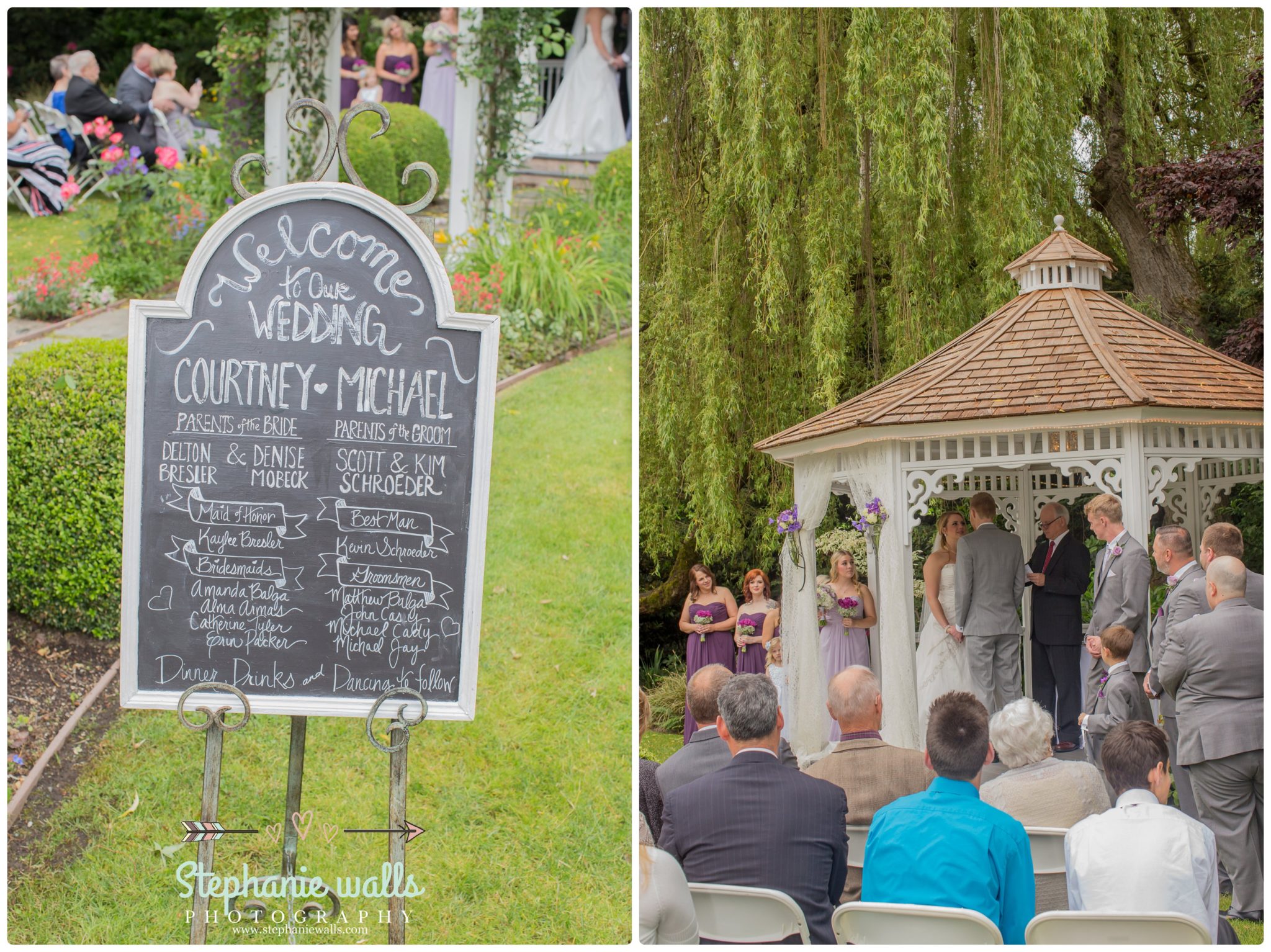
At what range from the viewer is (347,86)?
416 inches

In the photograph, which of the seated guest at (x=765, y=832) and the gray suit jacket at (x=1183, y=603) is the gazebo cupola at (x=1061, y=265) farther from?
the seated guest at (x=765, y=832)

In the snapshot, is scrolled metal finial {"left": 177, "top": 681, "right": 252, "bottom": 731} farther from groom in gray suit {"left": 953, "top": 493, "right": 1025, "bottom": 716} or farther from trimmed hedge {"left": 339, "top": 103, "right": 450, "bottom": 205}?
trimmed hedge {"left": 339, "top": 103, "right": 450, "bottom": 205}

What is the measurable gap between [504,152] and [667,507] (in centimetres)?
397

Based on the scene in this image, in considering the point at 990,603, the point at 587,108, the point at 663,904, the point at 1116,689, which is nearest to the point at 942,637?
the point at 990,603

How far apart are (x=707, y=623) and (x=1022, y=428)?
357cm

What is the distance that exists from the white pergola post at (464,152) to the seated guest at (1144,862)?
8264 millimetres

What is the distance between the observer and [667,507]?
10438 millimetres

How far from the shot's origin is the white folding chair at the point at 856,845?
3.85 metres

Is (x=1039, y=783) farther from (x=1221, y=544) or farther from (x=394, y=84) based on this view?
(x=394, y=84)

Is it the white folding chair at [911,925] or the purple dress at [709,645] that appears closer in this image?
the white folding chair at [911,925]

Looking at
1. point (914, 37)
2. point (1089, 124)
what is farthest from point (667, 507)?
point (1089, 124)

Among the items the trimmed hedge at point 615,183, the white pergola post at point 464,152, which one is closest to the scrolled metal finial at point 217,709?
the white pergola post at point 464,152

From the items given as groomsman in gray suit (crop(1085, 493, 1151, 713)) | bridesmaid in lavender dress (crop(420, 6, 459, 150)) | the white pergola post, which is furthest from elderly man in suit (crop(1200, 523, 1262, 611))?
bridesmaid in lavender dress (crop(420, 6, 459, 150))

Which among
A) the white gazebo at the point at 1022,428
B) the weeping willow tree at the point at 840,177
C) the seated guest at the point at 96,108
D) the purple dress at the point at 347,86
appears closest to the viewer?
the white gazebo at the point at 1022,428
